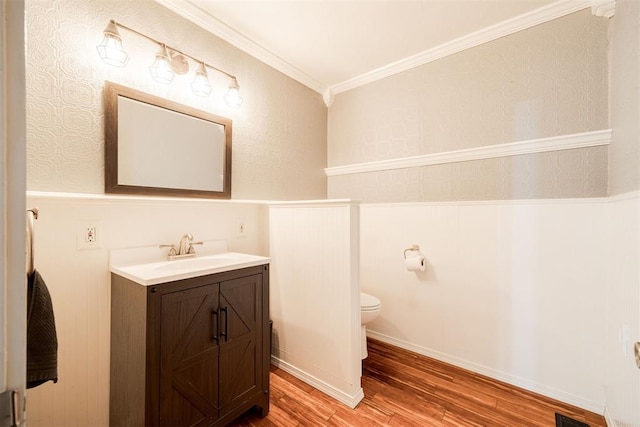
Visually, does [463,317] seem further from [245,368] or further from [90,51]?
[90,51]

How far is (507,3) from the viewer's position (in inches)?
68.6

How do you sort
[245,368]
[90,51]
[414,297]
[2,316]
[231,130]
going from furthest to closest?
[414,297]
[231,130]
[245,368]
[90,51]
[2,316]

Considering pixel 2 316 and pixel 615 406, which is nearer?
pixel 2 316

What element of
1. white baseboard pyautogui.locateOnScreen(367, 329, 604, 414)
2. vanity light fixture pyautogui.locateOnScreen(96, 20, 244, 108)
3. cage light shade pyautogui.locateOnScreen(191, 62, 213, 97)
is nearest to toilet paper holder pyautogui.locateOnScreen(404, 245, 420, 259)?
white baseboard pyautogui.locateOnScreen(367, 329, 604, 414)

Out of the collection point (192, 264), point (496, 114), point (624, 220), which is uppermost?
point (496, 114)

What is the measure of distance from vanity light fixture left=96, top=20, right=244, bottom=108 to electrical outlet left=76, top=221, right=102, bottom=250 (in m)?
0.85

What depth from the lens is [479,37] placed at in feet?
6.62

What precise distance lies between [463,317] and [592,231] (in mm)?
980

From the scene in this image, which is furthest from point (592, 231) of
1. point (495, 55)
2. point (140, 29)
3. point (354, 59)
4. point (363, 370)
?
point (140, 29)

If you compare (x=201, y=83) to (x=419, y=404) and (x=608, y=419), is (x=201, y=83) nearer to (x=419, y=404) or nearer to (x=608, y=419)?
(x=419, y=404)

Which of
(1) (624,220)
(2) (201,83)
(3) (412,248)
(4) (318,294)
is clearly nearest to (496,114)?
(1) (624,220)

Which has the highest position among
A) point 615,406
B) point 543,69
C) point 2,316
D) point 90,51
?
point 543,69

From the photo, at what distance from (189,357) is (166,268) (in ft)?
1.54

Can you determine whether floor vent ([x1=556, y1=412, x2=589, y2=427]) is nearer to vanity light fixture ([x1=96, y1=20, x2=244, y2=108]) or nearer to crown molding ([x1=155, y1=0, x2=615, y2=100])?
crown molding ([x1=155, y1=0, x2=615, y2=100])
